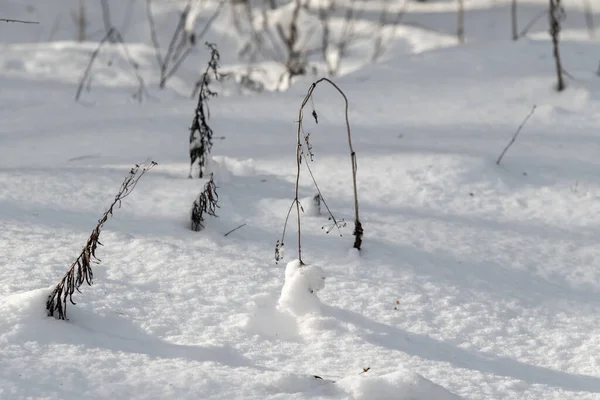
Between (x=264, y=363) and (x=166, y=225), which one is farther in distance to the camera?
(x=166, y=225)

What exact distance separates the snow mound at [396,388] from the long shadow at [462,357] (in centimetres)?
22

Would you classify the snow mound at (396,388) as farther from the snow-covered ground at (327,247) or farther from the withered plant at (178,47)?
the withered plant at (178,47)

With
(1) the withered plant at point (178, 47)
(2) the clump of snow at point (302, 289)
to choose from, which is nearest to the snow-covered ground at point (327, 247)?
(2) the clump of snow at point (302, 289)

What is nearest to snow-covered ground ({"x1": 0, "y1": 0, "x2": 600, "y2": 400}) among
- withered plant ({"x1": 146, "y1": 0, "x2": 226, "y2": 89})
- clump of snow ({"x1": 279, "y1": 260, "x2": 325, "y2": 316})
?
clump of snow ({"x1": 279, "y1": 260, "x2": 325, "y2": 316})

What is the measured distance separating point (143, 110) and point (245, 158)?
27.2 inches

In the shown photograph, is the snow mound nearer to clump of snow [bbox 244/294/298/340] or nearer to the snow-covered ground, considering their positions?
the snow-covered ground

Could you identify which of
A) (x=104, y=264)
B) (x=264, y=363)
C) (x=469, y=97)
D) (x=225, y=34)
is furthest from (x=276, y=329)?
(x=225, y=34)

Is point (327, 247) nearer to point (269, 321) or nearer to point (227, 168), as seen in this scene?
point (269, 321)

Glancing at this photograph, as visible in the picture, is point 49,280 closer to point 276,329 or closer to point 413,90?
point 276,329

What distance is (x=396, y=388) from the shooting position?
5.05 ft

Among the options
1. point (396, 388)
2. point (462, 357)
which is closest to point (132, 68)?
point (462, 357)

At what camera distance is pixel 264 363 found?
1.70 meters

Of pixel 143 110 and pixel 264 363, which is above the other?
pixel 143 110

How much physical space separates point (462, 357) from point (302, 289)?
41 cm
